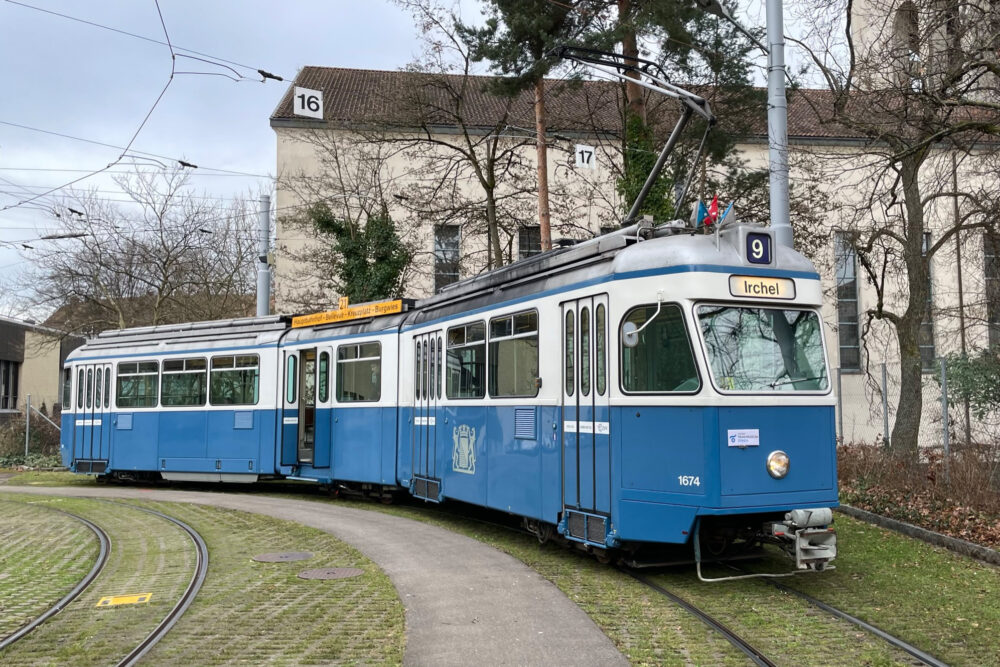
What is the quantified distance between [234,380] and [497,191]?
49.6 ft

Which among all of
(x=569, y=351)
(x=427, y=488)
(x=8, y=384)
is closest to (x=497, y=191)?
(x=427, y=488)

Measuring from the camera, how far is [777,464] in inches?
317

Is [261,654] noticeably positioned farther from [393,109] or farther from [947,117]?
[393,109]

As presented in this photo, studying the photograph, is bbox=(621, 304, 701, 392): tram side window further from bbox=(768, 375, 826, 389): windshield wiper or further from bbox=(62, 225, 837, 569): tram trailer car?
bbox=(768, 375, 826, 389): windshield wiper

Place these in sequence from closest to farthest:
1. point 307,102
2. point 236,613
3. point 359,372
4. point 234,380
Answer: point 236,613 → point 359,372 → point 234,380 → point 307,102

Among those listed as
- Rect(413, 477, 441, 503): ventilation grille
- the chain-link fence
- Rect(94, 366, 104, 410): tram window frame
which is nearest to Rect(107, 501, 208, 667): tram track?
Rect(413, 477, 441, 503): ventilation grille

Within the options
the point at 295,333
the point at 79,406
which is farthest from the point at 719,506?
the point at 79,406

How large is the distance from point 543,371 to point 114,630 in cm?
476

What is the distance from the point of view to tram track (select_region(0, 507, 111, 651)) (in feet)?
22.5

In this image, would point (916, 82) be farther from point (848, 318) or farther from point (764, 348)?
point (848, 318)

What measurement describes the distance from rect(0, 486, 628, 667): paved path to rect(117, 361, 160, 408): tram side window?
7253mm

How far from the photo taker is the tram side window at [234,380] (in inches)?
675

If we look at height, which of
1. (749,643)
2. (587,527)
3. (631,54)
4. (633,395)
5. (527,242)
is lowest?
(749,643)

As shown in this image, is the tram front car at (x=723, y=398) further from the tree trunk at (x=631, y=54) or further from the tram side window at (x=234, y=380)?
the tram side window at (x=234, y=380)
